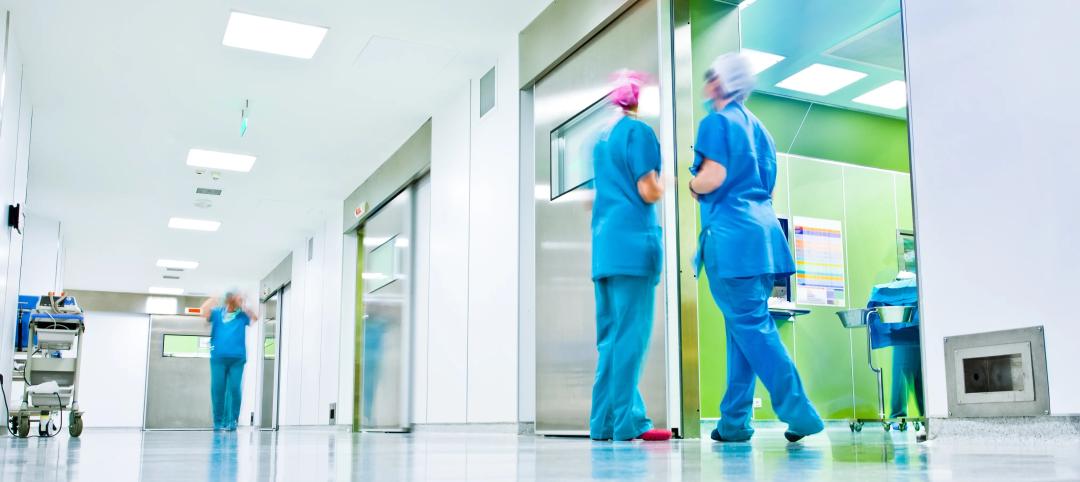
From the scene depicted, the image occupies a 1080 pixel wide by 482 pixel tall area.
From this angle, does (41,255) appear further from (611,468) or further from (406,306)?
(611,468)

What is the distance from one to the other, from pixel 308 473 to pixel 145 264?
53.4 feet

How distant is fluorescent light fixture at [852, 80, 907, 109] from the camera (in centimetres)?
698

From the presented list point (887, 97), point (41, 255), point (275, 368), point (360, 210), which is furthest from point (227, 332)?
point (887, 97)

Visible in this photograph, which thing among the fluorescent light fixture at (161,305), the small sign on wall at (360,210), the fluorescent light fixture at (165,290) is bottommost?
the fluorescent light fixture at (161,305)

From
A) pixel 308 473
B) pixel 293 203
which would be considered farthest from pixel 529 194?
pixel 293 203

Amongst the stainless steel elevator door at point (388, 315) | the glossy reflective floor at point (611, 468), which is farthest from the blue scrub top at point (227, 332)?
the glossy reflective floor at point (611, 468)

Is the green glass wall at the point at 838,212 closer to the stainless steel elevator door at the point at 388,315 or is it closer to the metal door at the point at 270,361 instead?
the stainless steel elevator door at the point at 388,315

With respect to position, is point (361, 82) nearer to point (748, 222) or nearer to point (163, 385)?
point (748, 222)

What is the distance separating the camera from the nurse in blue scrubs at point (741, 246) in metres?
3.42

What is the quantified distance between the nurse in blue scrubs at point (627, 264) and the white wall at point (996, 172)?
108cm

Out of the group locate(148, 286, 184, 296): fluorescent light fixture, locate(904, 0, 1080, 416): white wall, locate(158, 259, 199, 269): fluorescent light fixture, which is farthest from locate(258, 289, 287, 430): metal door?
locate(904, 0, 1080, 416): white wall

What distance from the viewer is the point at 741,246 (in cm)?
351

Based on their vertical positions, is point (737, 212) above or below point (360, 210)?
below

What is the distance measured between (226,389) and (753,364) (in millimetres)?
9991
